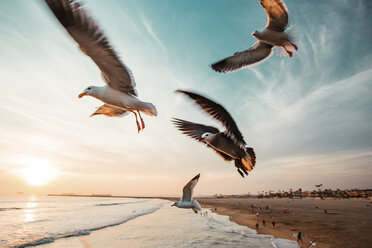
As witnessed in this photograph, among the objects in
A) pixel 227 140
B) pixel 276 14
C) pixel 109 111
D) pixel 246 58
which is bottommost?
pixel 227 140

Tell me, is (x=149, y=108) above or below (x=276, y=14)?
below

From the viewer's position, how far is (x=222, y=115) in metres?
4.72

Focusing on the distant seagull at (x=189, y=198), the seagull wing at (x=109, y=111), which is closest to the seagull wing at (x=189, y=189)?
the distant seagull at (x=189, y=198)

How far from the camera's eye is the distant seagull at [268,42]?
5.64m

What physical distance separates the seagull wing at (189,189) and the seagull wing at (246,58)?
14.0ft

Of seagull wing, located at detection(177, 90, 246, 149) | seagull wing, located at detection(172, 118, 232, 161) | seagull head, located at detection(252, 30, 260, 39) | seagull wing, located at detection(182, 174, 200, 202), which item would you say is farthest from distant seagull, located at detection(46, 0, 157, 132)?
seagull wing, located at detection(182, 174, 200, 202)

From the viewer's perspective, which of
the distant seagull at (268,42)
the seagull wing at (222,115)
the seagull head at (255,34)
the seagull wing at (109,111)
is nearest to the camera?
the seagull wing at (222,115)

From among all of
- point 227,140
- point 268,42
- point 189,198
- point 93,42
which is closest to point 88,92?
point 93,42

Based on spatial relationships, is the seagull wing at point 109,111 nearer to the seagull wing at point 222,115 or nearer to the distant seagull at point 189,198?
the seagull wing at point 222,115

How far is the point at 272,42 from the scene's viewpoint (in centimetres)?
632

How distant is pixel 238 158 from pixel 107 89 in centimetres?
335

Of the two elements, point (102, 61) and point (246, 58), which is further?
point (246, 58)

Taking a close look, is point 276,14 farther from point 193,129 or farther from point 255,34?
point 193,129

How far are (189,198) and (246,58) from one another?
5620mm
